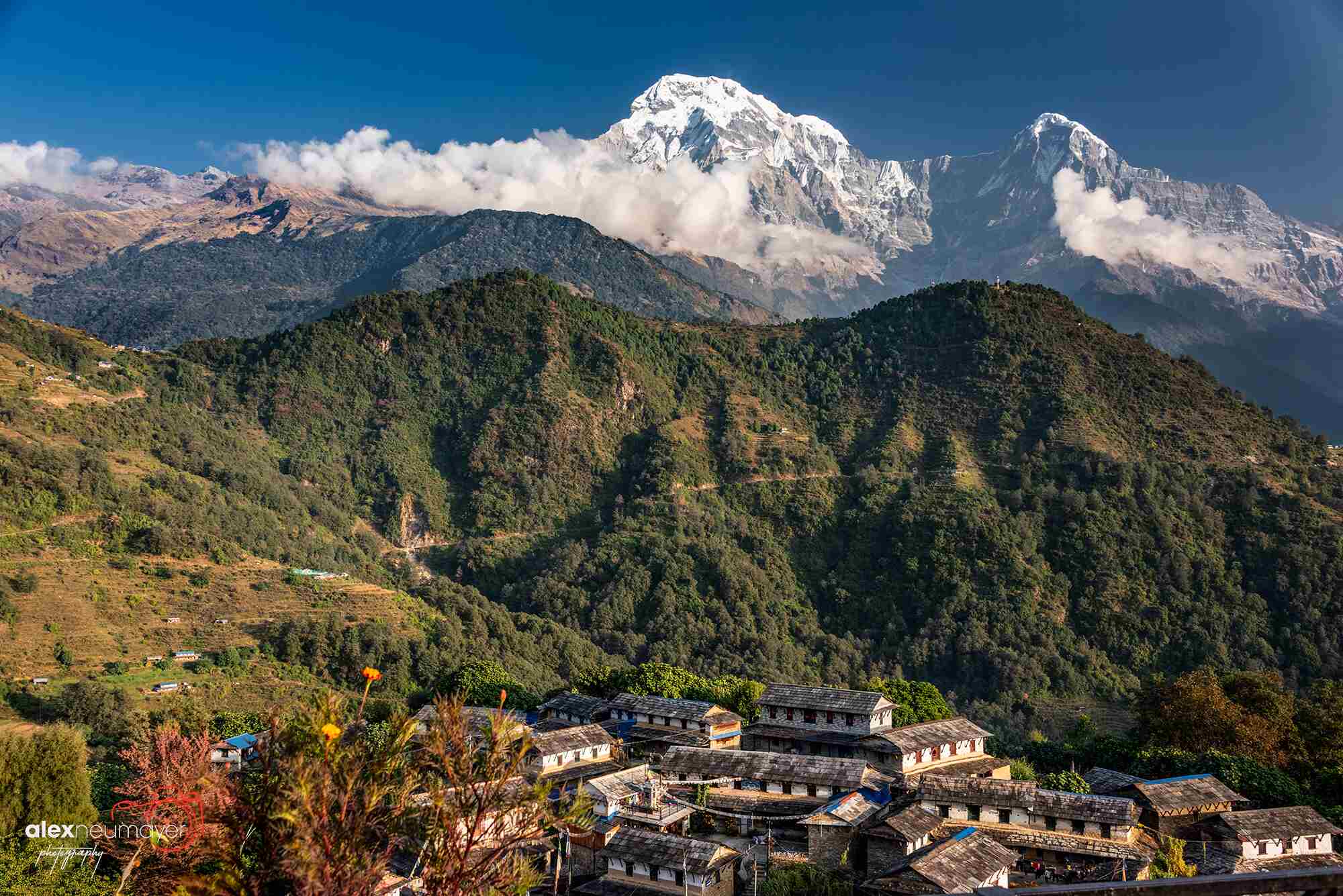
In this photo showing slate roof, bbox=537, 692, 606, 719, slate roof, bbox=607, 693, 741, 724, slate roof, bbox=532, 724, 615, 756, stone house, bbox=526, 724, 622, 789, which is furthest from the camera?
slate roof, bbox=537, 692, 606, 719

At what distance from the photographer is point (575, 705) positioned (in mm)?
43812

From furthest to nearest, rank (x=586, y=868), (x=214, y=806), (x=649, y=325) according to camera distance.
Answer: (x=649, y=325), (x=586, y=868), (x=214, y=806)

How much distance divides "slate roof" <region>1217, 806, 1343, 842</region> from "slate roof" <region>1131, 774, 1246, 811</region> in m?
1.35

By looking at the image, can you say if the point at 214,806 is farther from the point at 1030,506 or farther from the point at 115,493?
the point at 1030,506

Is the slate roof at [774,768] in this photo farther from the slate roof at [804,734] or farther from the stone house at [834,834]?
the stone house at [834,834]

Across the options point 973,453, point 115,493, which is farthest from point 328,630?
point 973,453

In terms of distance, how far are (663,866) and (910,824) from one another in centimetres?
630

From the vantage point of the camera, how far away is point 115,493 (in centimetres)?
6356

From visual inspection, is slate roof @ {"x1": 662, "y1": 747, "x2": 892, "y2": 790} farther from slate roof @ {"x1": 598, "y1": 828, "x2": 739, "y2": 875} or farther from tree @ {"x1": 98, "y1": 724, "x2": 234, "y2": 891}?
tree @ {"x1": 98, "y1": 724, "x2": 234, "y2": 891}

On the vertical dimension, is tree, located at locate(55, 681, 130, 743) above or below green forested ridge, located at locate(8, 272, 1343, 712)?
below

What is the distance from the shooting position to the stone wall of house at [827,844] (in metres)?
26.5

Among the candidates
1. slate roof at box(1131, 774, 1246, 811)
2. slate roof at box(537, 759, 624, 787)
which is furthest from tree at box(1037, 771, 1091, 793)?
slate roof at box(537, 759, 624, 787)

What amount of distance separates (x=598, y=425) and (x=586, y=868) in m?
76.1

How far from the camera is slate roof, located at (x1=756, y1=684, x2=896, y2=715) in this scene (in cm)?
3834
